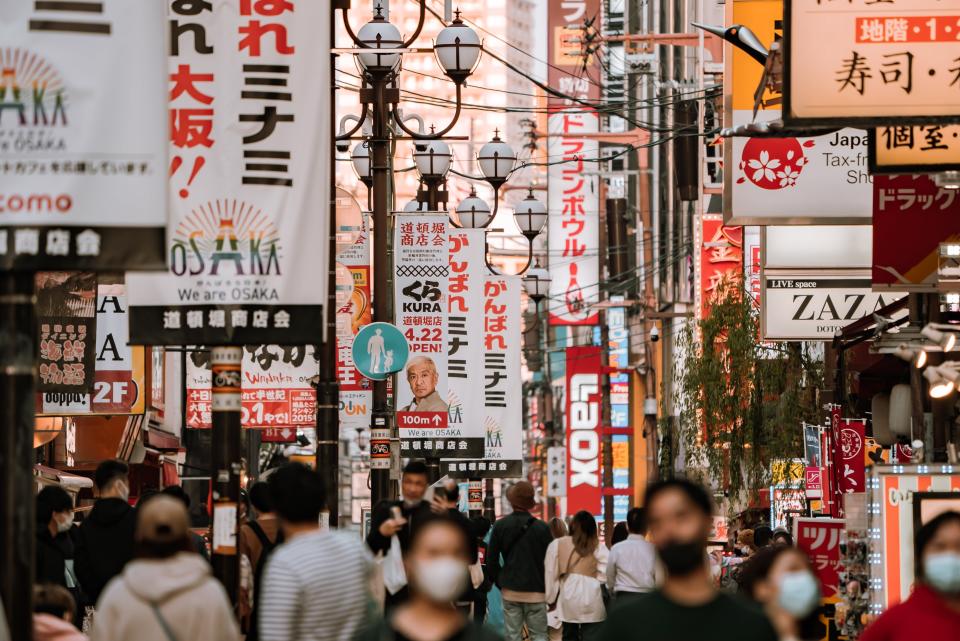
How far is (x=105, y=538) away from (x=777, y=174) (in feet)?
32.1

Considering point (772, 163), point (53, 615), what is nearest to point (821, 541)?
point (772, 163)

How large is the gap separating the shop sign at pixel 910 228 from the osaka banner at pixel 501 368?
13739mm

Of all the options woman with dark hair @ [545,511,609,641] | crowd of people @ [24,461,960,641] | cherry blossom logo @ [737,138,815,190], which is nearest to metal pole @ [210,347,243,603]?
crowd of people @ [24,461,960,641]

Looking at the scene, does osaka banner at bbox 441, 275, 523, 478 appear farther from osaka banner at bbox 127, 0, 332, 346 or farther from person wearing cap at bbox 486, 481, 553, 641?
osaka banner at bbox 127, 0, 332, 346

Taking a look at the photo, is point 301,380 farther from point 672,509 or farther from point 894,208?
point 672,509

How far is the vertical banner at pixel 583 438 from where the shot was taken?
198 feet

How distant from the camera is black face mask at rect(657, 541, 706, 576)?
20.6ft

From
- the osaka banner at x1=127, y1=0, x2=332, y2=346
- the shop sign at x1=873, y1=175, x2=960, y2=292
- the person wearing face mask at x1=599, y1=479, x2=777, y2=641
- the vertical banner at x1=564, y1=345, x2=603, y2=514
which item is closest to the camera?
the person wearing face mask at x1=599, y1=479, x2=777, y2=641

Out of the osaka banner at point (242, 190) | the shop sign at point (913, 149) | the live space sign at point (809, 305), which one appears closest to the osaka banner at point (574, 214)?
the live space sign at point (809, 305)

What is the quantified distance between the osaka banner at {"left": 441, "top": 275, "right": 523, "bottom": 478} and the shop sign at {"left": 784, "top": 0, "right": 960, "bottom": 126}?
1756 cm

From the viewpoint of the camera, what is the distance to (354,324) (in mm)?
27562

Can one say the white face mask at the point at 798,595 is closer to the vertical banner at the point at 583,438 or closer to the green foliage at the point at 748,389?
the green foliage at the point at 748,389

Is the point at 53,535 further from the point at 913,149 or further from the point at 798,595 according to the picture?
the point at 798,595

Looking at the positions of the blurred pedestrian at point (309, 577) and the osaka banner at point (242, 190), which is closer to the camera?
the blurred pedestrian at point (309, 577)
